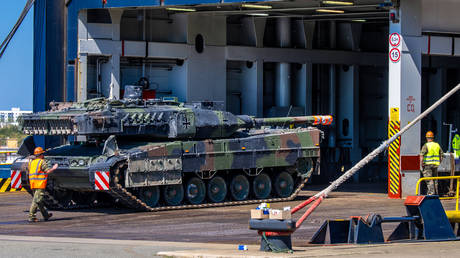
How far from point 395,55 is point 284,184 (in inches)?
191

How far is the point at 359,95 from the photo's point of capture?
36.5 meters

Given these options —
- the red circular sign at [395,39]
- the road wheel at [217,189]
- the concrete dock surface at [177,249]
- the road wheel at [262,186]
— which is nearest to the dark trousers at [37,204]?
the concrete dock surface at [177,249]

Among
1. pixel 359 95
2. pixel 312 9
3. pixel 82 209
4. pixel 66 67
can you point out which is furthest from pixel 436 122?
pixel 82 209

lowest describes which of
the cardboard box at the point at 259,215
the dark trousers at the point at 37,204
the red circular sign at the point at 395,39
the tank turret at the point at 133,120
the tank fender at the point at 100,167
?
the dark trousers at the point at 37,204

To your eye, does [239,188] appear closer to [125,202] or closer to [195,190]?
[195,190]

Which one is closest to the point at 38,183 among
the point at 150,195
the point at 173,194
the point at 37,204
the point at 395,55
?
the point at 37,204

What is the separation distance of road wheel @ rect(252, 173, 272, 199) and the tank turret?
1.54 meters

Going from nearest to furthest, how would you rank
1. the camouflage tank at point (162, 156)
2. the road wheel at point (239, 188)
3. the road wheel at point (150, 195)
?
the camouflage tank at point (162, 156), the road wheel at point (150, 195), the road wheel at point (239, 188)

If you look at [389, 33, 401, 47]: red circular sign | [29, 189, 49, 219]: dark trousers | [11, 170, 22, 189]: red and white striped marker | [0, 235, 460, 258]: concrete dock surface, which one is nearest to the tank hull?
[11, 170, 22, 189]: red and white striped marker

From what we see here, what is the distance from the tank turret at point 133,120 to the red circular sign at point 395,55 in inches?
192

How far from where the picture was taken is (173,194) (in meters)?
22.6

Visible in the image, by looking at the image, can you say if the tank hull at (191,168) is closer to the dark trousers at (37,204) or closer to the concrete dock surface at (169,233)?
the concrete dock surface at (169,233)

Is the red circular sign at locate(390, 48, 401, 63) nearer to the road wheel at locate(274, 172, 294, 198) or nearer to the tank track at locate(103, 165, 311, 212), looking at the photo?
the road wheel at locate(274, 172, 294, 198)

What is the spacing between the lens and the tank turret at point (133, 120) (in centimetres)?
2184
